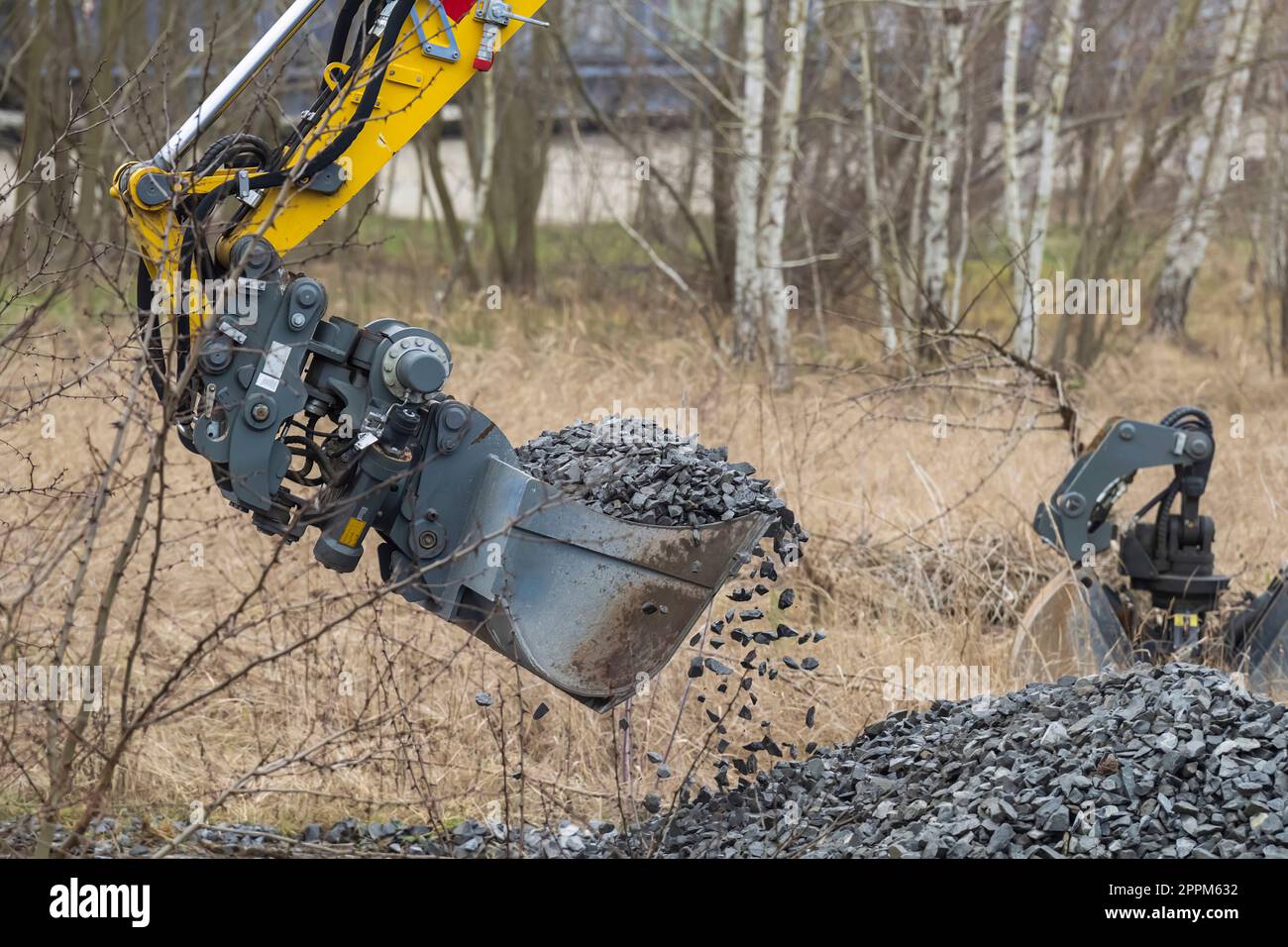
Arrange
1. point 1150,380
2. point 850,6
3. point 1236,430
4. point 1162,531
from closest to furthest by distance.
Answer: point 1162,531 < point 1236,430 < point 1150,380 < point 850,6

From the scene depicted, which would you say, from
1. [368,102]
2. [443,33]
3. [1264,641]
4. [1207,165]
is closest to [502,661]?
[368,102]

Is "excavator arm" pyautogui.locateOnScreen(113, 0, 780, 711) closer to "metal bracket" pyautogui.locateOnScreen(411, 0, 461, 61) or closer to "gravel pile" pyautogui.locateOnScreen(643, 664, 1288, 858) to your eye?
"metal bracket" pyautogui.locateOnScreen(411, 0, 461, 61)

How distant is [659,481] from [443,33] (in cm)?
153

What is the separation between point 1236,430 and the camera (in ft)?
31.6

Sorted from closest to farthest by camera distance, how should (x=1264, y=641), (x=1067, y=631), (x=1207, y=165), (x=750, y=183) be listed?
(x=1067, y=631) < (x=1264, y=641) < (x=750, y=183) < (x=1207, y=165)

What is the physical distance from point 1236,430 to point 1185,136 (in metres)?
9.73

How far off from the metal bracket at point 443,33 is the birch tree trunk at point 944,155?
7356 millimetres

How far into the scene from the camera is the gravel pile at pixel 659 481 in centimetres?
459

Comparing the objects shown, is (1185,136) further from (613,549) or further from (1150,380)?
(613,549)

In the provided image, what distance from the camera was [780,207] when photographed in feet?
41.5

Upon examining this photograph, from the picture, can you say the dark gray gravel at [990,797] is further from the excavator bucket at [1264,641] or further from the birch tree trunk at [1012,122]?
the birch tree trunk at [1012,122]

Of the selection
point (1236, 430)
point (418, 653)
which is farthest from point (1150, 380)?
point (418, 653)

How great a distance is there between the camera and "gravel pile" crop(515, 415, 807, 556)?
459 cm

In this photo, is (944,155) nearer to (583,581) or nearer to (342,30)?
(342,30)
